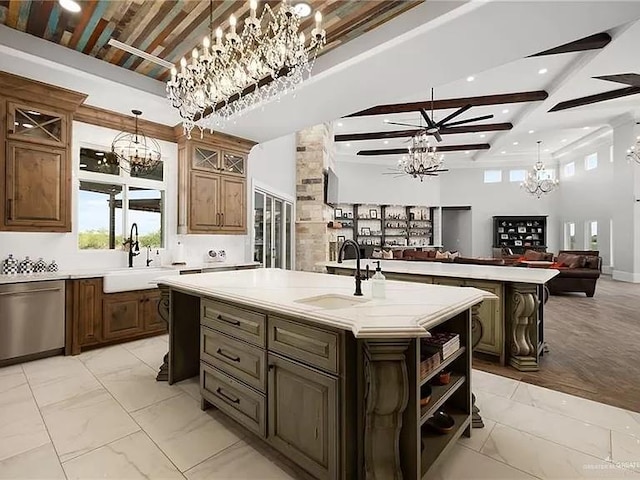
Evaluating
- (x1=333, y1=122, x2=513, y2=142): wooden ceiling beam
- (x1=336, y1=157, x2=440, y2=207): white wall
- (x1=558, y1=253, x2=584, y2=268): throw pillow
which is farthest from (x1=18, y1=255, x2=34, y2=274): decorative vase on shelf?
(x1=336, y1=157, x2=440, y2=207): white wall

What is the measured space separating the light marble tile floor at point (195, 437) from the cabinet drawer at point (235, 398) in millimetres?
166

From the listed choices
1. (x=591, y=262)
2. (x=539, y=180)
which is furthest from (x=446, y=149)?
(x=591, y=262)

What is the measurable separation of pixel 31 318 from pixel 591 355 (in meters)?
5.99

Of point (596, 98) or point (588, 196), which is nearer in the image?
point (596, 98)

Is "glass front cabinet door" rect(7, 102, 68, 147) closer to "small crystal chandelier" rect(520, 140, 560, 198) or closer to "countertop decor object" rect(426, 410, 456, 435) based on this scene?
"countertop decor object" rect(426, 410, 456, 435)

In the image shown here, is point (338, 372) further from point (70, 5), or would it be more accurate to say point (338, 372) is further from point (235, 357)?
point (70, 5)

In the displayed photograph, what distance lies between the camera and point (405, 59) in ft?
10.3

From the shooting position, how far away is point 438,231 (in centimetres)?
1429

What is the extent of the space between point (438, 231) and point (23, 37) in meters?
13.7

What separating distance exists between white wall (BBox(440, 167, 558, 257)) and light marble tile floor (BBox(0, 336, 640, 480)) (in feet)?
40.6

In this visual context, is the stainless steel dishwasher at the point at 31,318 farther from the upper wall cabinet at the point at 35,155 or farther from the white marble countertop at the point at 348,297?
the white marble countertop at the point at 348,297

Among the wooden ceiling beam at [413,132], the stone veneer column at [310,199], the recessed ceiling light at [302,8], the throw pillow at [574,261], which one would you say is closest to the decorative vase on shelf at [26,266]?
the recessed ceiling light at [302,8]

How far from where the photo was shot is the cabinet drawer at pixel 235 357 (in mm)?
1961

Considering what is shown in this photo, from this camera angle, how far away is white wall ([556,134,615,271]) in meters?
10.8
